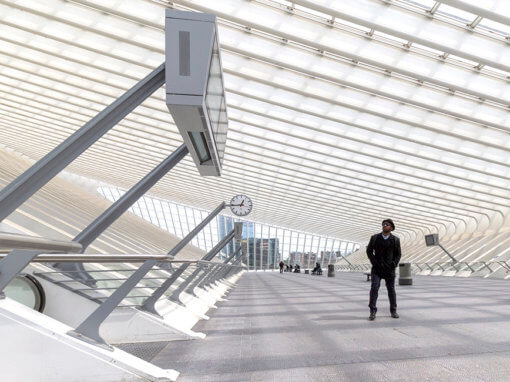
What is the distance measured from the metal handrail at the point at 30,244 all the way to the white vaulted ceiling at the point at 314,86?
879 cm

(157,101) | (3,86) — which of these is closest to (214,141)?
(157,101)

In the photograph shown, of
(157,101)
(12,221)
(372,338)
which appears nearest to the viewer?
(372,338)

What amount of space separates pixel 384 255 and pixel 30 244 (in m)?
4.54

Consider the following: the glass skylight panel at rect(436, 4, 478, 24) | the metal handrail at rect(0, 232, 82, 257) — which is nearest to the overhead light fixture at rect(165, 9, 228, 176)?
the metal handrail at rect(0, 232, 82, 257)

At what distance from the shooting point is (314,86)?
15398 mm

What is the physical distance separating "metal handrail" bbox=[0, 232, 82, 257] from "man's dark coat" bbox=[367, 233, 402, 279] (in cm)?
395

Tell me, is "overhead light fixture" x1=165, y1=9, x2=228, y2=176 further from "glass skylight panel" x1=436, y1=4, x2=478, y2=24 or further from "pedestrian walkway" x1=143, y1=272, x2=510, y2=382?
"glass skylight panel" x1=436, y1=4, x2=478, y2=24

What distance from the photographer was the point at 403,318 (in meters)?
5.91

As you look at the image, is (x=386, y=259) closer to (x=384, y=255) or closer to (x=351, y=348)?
(x=384, y=255)

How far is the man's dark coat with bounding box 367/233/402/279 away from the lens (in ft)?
19.2

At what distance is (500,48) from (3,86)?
21044 mm

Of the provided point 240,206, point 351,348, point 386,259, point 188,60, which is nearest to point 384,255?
point 386,259

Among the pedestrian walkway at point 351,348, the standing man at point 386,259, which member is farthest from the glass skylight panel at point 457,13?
the pedestrian walkway at point 351,348

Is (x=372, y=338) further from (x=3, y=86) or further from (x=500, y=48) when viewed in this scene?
(x=3, y=86)
